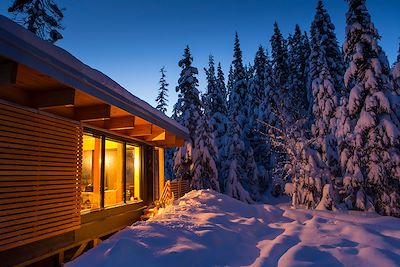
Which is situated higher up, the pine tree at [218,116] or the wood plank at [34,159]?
the pine tree at [218,116]

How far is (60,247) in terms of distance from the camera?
7168mm

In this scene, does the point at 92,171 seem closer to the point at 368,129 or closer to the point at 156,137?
the point at 156,137

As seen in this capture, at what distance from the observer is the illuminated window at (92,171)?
9211mm

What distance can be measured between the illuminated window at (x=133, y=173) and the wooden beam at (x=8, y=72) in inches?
284

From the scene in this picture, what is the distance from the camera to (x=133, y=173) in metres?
12.3

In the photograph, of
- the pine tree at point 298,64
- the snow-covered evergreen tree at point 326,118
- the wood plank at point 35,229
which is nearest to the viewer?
the wood plank at point 35,229

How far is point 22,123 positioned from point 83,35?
65.9ft

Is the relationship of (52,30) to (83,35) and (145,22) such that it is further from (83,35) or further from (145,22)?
(145,22)

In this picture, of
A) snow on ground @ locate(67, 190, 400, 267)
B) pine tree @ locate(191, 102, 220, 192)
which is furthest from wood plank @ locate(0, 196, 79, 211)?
pine tree @ locate(191, 102, 220, 192)

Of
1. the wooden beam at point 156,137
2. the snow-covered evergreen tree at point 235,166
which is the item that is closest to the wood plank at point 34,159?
the wooden beam at point 156,137

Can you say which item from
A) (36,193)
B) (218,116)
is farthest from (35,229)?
(218,116)

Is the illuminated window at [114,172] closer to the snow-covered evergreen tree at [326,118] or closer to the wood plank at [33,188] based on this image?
the wood plank at [33,188]

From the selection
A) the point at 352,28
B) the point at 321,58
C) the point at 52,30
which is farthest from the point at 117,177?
the point at 321,58

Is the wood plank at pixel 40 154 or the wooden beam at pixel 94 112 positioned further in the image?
the wooden beam at pixel 94 112
